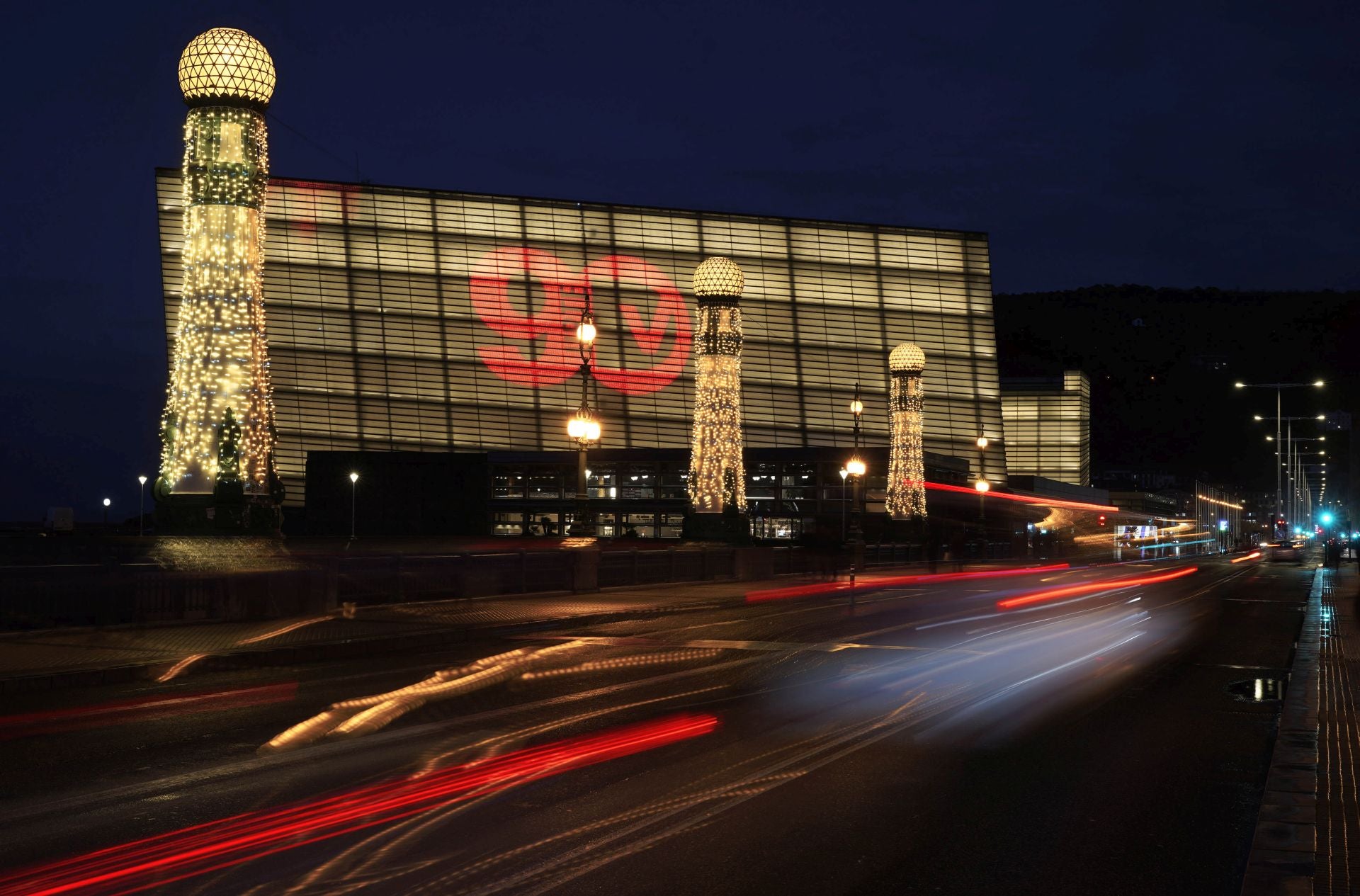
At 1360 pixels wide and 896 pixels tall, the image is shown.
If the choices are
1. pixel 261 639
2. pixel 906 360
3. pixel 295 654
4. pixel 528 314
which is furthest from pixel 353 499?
pixel 295 654

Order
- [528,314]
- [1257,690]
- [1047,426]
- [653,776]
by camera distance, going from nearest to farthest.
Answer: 1. [653,776]
2. [1257,690]
3. [528,314]
4. [1047,426]

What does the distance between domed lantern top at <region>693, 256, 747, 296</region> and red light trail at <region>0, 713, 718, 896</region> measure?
34.7 metres

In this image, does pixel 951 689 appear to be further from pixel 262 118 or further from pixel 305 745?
pixel 262 118

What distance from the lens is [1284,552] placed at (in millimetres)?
73312

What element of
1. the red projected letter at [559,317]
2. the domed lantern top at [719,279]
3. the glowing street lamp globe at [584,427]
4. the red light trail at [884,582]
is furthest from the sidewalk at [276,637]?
the red projected letter at [559,317]

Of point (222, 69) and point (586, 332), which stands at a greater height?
point (222, 69)

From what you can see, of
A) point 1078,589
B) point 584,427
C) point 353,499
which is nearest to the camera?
point 584,427

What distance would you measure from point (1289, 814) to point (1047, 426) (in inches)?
3848

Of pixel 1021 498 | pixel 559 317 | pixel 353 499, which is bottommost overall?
pixel 1021 498

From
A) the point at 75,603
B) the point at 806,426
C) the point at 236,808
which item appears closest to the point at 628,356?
the point at 806,426

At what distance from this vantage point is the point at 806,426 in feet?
264

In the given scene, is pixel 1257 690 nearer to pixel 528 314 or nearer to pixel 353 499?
pixel 353 499

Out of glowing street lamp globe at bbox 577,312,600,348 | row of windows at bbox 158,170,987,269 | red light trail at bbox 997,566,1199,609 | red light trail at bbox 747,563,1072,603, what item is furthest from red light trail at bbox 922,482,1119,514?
glowing street lamp globe at bbox 577,312,600,348

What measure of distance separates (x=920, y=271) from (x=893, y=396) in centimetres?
2544
